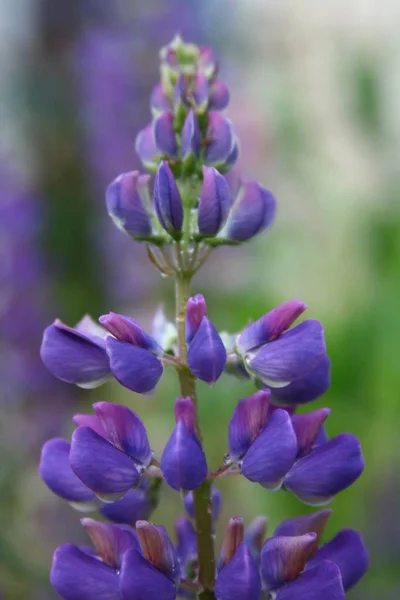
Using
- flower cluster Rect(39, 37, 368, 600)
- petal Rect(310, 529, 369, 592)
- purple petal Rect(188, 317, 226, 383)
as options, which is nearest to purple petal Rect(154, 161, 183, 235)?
flower cluster Rect(39, 37, 368, 600)

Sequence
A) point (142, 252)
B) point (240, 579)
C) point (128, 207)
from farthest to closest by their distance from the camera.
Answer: point (142, 252) < point (128, 207) < point (240, 579)

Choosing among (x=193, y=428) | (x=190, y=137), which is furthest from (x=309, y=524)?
(x=190, y=137)

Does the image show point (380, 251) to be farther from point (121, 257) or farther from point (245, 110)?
point (245, 110)

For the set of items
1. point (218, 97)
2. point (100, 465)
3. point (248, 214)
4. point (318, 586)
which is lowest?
point (318, 586)

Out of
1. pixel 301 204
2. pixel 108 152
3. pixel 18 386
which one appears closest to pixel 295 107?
pixel 301 204

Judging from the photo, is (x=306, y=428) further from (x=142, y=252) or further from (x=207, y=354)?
(x=142, y=252)

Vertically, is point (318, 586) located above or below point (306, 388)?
below

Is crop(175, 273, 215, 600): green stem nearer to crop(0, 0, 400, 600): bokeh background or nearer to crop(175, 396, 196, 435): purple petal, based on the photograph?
crop(175, 396, 196, 435): purple petal
